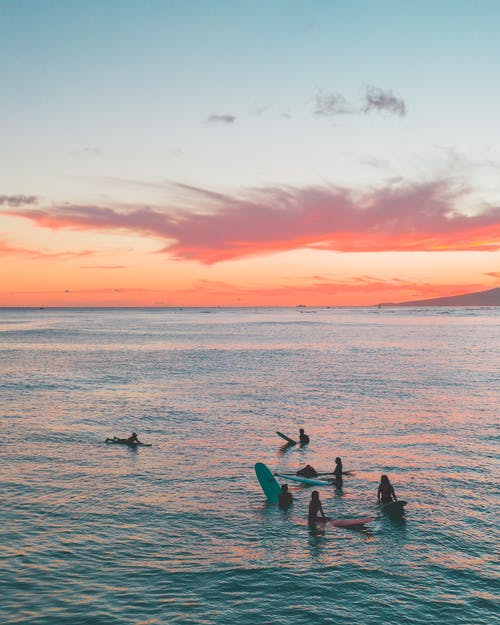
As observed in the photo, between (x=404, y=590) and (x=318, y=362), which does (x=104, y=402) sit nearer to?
(x=404, y=590)

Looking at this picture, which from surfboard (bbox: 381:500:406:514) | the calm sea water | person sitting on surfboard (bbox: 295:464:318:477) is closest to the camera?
the calm sea water

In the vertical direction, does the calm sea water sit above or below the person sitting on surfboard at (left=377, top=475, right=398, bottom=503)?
below

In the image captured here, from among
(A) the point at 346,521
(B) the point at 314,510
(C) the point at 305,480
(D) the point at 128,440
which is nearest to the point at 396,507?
(A) the point at 346,521

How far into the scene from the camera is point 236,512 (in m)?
30.6

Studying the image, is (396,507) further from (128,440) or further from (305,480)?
(128,440)

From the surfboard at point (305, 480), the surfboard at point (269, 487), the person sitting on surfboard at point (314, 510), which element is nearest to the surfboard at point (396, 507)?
the person sitting on surfboard at point (314, 510)

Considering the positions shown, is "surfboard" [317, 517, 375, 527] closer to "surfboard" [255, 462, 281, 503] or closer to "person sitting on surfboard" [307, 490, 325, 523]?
"person sitting on surfboard" [307, 490, 325, 523]

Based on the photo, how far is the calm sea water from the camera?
21391mm

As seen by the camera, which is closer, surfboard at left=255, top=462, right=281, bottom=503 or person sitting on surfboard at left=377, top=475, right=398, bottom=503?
person sitting on surfboard at left=377, top=475, right=398, bottom=503

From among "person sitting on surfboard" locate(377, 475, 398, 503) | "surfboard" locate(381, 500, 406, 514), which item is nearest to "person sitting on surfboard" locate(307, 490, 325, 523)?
"surfboard" locate(381, 500, 406, 514)

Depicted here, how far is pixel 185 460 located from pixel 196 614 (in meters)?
21.0

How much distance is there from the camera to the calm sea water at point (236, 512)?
70.2 ft

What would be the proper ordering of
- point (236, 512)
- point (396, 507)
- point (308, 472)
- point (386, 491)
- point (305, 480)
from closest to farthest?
point (396, 507), point (236, 512), point (386, 491), point (305, 480), point (308, 472)

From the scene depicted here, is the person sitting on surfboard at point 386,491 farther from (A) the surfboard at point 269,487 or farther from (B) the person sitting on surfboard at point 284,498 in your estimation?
(A) the surfboard at point 269,487
